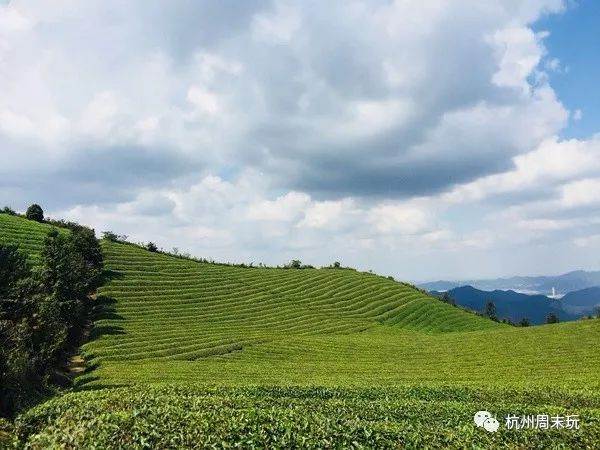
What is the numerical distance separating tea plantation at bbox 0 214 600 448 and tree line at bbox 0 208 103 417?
335 cm

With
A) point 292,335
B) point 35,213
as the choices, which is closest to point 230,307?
point 292,335

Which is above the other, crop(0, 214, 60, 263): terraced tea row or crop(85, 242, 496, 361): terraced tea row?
crop(0, 214, 60, 263): terraced tea row

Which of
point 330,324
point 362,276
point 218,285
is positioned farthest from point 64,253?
point 362,276

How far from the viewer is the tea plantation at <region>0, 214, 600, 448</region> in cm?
1505

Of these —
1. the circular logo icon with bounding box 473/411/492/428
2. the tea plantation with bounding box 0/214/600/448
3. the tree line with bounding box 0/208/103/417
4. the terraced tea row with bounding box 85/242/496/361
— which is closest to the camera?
the tea plantation with bounding box 0/214/600/448

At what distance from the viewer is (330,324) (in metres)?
77.9

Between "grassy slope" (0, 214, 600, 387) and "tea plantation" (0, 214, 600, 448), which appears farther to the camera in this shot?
"grassy slope" (0, 214, 600, 387)

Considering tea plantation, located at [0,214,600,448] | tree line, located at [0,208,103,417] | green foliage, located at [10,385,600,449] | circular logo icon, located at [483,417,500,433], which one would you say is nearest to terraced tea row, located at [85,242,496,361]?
tea plantation, located at [0,214,600,448]

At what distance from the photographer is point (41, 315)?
43.3 meters

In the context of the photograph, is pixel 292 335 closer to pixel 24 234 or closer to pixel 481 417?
pixel 481 417

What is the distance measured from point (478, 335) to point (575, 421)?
52.5 metres

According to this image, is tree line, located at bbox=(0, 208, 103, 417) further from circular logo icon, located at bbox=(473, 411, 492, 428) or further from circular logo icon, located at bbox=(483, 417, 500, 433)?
circular logo icon, located at bbox=(483, 417, 500, 433)

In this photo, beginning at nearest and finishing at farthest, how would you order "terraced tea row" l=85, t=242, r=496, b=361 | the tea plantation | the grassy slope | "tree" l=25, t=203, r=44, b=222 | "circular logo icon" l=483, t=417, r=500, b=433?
the tea plantation
"circular logo icon" l=483, t=417, r=500, b=433
the grassy slope
"terraced tea row" l=85, t=242, r=496, b=361
"tree" l=25, t=203, r=44, b=222

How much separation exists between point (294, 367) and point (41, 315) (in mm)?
25333
